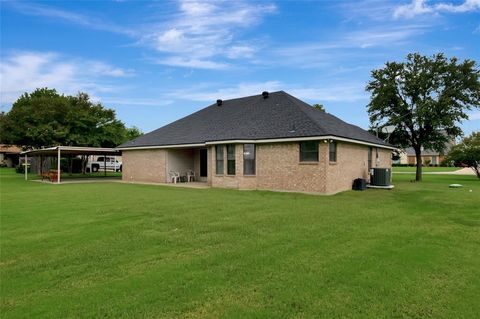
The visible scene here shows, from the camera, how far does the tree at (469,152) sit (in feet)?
92.7

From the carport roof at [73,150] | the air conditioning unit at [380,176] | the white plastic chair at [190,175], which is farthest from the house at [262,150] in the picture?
the carport roof at [73,150]

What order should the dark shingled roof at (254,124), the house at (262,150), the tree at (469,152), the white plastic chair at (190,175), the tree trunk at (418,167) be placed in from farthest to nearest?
1. the tree at (469,152)
2. the tree trunk at (418,167)
3. the white plastic chair at (190,175)
4. the dark shingled roof at (254,124)
5. the house at (262,150)

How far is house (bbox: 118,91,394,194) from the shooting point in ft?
53.1

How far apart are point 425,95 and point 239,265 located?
1058 inches

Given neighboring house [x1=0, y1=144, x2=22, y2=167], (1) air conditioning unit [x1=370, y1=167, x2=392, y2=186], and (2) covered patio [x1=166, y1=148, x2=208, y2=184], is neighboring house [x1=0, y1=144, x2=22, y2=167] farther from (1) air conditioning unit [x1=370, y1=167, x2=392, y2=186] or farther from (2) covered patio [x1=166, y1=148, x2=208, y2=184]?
(1) air conditioning unit [x1=370, y1=167, x2=392, y2=186]

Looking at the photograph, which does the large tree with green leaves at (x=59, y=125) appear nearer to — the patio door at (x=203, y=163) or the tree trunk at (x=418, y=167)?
the patio door at (x=203, y=163)

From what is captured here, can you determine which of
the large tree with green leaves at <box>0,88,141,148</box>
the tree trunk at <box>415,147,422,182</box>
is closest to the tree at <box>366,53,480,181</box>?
the tree trunk at <box>415,147,422,182</box>

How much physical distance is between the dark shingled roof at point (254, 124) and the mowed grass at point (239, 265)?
8.13 metres

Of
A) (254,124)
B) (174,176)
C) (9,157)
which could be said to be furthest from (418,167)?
(9,157)

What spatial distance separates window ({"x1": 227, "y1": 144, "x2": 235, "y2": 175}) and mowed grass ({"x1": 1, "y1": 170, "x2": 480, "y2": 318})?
8.95m

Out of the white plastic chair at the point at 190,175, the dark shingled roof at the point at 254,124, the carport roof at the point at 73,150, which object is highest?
the dark shingled roof at the point at 254,124

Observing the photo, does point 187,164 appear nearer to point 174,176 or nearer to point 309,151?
point 174,176

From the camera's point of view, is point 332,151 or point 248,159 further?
point 248,159

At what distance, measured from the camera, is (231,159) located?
18812 millimetres
